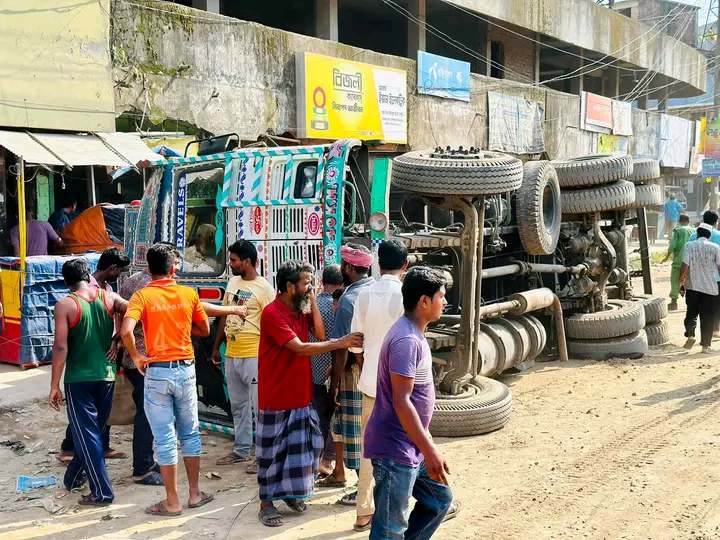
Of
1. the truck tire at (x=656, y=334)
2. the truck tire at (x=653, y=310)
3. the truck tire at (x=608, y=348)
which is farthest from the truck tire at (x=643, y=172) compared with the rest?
the truck tire at (x=608, y=348)

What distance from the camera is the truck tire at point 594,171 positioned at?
9.56 meters

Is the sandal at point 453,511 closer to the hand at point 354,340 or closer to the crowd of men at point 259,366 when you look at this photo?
the crowd of men at point 259,366

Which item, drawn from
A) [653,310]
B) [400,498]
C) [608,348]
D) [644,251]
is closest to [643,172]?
[644,251]

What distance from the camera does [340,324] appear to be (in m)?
4.94

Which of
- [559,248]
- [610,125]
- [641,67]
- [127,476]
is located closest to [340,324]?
[127,476]

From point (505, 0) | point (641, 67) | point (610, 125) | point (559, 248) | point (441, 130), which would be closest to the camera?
point (559, 248)

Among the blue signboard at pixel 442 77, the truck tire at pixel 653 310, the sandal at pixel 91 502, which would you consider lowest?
the sandal at pixel 91 502

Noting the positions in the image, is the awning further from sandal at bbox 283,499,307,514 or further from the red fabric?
sandal at bbox 283,499,307,514

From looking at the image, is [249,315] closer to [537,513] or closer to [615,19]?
[537,513]

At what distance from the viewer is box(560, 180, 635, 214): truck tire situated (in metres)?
9.55

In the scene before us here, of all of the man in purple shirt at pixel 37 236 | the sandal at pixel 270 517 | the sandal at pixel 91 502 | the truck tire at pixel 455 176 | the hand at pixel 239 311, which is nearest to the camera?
the sandal at pixel 270 517

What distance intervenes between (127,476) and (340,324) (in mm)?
2147

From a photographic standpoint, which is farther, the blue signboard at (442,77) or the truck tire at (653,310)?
the blue signboard at (442,77)

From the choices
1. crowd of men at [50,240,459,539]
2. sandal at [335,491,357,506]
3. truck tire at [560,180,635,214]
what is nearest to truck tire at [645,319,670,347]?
truck tire at [560,180,635,214]
